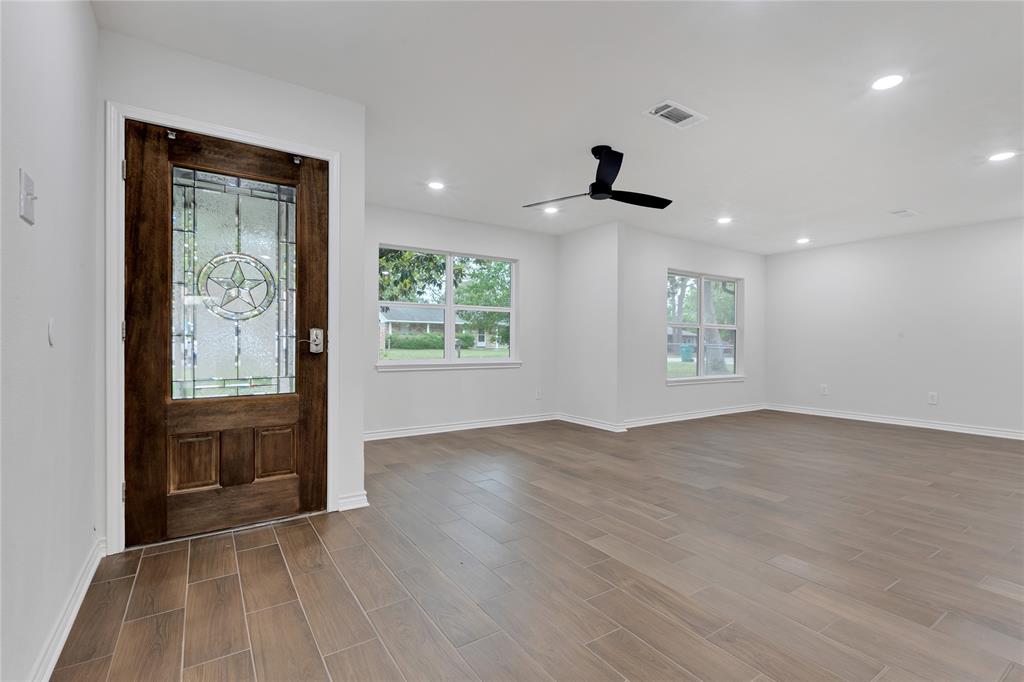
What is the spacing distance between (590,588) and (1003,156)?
444 centimetres

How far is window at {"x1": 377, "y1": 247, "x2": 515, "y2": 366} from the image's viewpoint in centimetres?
542

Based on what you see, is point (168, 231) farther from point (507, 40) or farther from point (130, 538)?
point (507, 40)

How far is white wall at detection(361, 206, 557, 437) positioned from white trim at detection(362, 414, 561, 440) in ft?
0.05

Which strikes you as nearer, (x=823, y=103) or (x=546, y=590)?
(x=546, y=590)

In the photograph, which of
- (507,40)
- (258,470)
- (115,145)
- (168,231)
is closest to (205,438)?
(258,470)

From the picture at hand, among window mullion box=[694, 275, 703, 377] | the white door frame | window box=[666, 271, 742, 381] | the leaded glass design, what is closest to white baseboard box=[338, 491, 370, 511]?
the leaded glass design

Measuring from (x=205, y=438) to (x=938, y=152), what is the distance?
5.19 meters

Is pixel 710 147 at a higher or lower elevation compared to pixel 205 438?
higher

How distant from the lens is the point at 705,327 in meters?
7.23

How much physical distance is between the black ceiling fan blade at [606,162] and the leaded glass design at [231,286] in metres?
2.06

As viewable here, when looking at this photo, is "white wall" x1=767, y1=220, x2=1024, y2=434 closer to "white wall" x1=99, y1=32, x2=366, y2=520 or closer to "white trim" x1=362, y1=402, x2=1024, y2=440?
"white trim" x1=362, y1=402, x2=1024, y2=440

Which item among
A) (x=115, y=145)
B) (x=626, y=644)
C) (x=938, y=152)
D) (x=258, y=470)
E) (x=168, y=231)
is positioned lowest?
(x=626, y=644)

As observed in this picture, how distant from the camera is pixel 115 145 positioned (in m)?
2.35

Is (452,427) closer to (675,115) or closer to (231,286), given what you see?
(231,286)
